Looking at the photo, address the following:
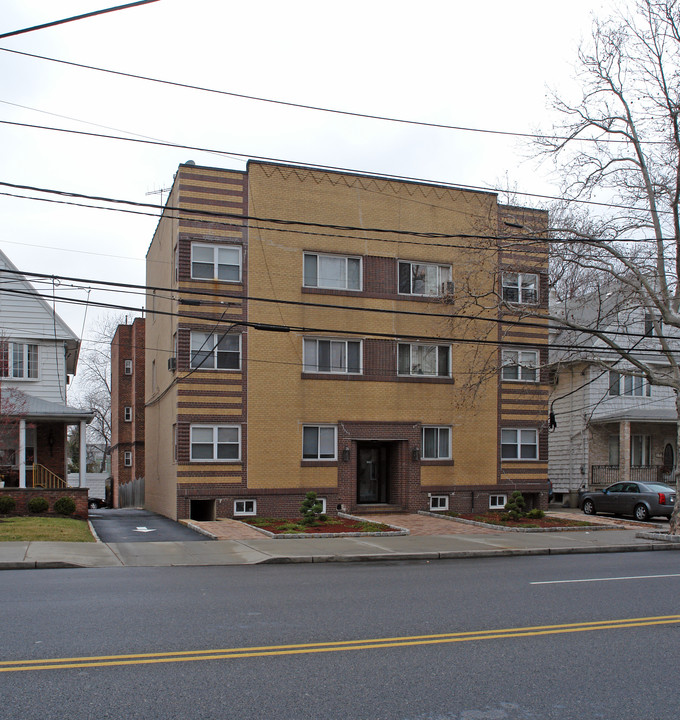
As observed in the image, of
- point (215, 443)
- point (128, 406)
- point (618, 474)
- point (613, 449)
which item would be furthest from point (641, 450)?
point (128, 406)

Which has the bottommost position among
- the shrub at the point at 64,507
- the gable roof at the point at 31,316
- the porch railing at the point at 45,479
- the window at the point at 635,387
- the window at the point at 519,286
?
the shrub at the point at 64,507

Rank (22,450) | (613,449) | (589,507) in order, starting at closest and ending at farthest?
1. (22,450)
2. (589,507)
3. (613,449)

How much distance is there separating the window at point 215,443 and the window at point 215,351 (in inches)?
75.5

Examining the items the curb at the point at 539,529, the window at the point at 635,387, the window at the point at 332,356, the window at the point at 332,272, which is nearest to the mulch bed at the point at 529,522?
the curb at the point at 539,529

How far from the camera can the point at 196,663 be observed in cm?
691

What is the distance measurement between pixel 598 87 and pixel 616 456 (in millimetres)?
18293

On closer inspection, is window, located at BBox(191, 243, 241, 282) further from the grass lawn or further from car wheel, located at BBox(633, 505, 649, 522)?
car wheel, located at BBox(633, 505, 649, 522)

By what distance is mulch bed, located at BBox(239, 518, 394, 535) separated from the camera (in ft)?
65.7

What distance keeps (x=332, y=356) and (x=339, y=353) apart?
10.6 inches

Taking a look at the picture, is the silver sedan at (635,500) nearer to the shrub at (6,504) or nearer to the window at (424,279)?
the window at (424,279)

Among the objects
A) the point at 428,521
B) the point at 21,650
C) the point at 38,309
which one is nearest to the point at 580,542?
the point at 428,521

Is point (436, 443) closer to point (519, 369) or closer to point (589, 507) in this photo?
point (519, 369)

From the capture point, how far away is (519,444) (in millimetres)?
27766

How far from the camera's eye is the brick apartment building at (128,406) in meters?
39.8
